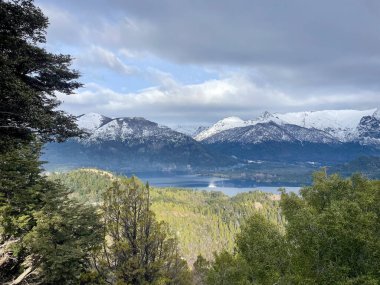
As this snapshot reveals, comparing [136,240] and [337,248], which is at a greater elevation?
[136,240]

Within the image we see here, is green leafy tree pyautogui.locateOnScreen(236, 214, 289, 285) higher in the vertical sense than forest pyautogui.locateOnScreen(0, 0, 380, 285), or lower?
lower

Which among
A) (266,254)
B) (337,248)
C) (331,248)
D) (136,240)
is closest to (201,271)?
(266,254)

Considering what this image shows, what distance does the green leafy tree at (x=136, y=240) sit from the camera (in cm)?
1653

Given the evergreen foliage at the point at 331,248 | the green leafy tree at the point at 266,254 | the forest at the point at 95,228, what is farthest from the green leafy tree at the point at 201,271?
the evergreen foliage at the point at 331,248

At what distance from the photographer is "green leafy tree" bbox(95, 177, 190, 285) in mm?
16531

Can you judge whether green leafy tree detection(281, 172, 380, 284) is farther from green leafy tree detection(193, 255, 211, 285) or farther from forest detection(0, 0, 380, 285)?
green leafy tree detection(193, 255, 211, 285)

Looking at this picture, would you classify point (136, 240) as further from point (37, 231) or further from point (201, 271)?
point (201, 271)

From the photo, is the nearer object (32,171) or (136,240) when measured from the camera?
(136,240)

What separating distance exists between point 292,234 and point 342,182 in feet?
30.7

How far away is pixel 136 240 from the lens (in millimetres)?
16688

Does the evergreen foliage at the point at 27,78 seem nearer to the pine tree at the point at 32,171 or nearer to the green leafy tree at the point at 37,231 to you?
the pine tree at the point at 32,171

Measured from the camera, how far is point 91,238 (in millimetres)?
21156

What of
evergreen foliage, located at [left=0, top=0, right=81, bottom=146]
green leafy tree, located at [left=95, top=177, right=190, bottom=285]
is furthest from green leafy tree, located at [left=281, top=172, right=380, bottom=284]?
evergreen foliage, located at [left=0, top=0, right=81, bottom=146]

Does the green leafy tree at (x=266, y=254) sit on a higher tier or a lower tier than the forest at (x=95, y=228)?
lower
